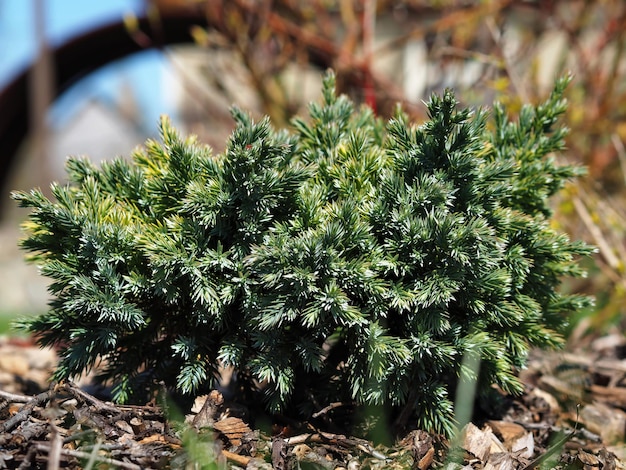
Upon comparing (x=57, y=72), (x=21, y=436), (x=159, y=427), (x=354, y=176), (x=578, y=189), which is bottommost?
(x=21, y=436)

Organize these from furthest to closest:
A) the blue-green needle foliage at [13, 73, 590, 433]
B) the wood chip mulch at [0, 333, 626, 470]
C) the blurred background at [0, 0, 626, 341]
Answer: the blurred background at [0, 0, 626, 341]
the blue-green needle foliage at [13, 73, 590, 433]
the wood chip mulch at [0, 333, 626, 470]

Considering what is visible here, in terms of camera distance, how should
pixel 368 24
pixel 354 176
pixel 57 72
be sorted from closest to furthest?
1. pixel 354 176
2. pixel 368 24
3. pixel 57 72

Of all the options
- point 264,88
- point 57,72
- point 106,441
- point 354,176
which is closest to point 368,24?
point 264,88

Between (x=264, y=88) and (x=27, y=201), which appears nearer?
(x=27, y=201)

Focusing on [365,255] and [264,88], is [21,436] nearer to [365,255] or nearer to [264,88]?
[365,255]

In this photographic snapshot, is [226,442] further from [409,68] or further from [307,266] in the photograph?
[409,68]

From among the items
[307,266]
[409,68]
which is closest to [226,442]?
[307,266]
